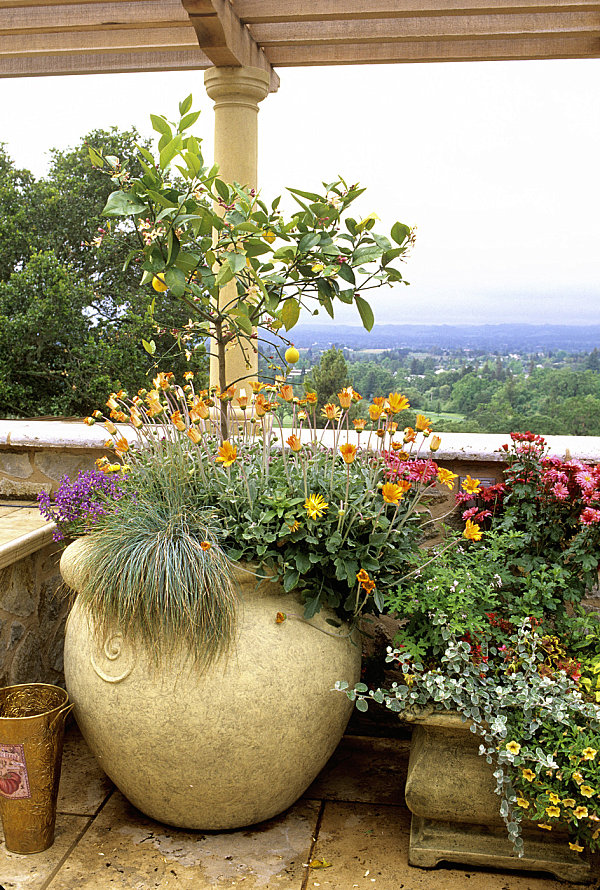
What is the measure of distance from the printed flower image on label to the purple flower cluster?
55 cm

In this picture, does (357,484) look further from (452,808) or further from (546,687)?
(452,808)

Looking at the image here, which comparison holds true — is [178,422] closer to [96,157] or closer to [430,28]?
[96,157]

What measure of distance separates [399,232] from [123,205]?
663mm

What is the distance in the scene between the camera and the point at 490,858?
1765mm

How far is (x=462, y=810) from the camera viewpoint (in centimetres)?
176

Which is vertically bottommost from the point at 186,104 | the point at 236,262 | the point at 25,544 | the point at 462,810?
the point at 462,810

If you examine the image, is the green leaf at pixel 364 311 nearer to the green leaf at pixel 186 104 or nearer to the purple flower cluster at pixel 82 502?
the green leaf at pixel 186 104

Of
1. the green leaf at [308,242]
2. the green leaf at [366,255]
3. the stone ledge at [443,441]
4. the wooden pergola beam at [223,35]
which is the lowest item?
the stone ledge at [443,441]

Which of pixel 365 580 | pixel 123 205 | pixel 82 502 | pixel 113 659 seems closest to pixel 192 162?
pixel 123 205

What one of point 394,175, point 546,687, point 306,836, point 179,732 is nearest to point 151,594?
point 179,732

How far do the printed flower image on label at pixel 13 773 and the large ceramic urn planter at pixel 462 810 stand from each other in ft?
2.91

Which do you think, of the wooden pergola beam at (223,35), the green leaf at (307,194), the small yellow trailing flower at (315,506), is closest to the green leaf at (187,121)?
the green leaf at (307,194)

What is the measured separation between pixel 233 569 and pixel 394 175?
14.4 m

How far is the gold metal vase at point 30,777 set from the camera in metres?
1.76
